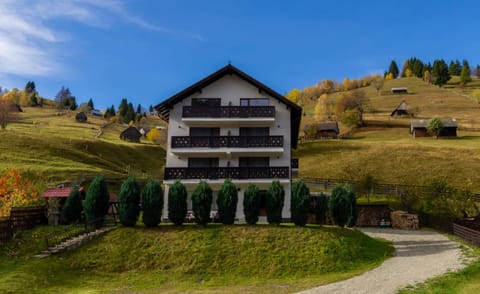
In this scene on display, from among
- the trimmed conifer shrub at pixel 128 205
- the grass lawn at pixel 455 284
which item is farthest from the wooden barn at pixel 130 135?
the grass lawn at pixel 455 284

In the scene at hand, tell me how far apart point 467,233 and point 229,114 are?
19.0 m

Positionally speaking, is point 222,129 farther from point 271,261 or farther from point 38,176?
Result: point 38,176

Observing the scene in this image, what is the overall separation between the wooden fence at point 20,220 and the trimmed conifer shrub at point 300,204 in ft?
51.5

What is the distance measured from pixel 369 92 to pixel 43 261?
154626mm

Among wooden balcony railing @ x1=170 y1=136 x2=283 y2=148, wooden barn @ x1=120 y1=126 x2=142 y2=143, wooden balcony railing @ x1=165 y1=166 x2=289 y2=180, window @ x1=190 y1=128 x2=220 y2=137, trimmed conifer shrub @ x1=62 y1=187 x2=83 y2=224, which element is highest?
wooden barn @ x1=120 y1=126 x2=142 y2=143

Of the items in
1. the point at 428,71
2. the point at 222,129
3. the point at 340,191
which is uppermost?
the point at 428,71

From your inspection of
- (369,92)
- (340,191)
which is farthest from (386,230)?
(369,92)

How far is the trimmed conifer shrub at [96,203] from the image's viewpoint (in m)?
23.3

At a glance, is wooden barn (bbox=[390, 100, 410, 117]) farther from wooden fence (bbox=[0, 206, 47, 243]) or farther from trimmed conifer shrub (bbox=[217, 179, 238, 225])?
wooden fence (bbox=[0, 206, 47, 243])

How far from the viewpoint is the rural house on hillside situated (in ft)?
101

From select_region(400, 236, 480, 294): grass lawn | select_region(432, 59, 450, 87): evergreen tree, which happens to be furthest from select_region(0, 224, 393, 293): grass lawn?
select_region(432, 59, 450, 87): evergreen tree

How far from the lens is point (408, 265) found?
62.5ft

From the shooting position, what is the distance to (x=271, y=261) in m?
19.4

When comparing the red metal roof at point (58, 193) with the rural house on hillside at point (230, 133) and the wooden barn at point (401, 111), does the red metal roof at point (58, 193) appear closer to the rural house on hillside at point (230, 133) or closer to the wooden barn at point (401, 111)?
the rural house on hillside at point (230, 133)
